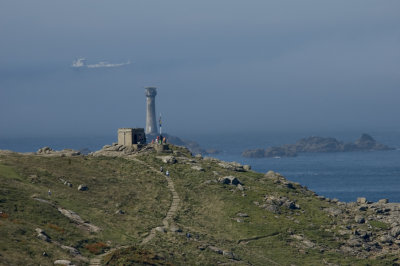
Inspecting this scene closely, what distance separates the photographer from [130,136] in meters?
138

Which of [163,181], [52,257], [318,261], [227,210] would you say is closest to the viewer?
[52,257]

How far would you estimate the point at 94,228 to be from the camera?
95000mm

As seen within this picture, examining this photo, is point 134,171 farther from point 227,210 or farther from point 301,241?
point 301,241

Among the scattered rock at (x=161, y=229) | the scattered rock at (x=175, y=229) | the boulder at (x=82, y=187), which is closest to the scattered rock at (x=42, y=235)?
the scattered rock at (x=161, y=229)

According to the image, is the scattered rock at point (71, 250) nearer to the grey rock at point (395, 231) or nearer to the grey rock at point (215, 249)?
the grey rock at point (215, 249)

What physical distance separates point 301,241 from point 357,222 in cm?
1334

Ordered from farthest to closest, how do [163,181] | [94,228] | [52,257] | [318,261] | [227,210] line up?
[163,181], [227,210], [318,261], [94,228], [52,257]

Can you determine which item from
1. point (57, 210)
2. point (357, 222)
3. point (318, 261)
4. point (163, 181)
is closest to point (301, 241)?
point (318, 261)

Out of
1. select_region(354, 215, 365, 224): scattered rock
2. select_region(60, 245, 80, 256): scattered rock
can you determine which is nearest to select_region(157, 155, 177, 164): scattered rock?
select_region(354, 215, 365, 224): scattered rock

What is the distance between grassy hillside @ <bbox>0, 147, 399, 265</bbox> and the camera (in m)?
86.9

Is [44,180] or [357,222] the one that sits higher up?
[44,180]

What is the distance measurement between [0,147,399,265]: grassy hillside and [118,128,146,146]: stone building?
3.68 m

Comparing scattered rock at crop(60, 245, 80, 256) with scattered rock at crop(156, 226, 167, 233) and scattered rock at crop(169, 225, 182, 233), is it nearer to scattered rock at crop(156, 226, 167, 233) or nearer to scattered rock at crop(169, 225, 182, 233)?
scattered rock at crop(156, 226, 167, 233)

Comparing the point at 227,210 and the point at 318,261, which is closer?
the point at 318,261
